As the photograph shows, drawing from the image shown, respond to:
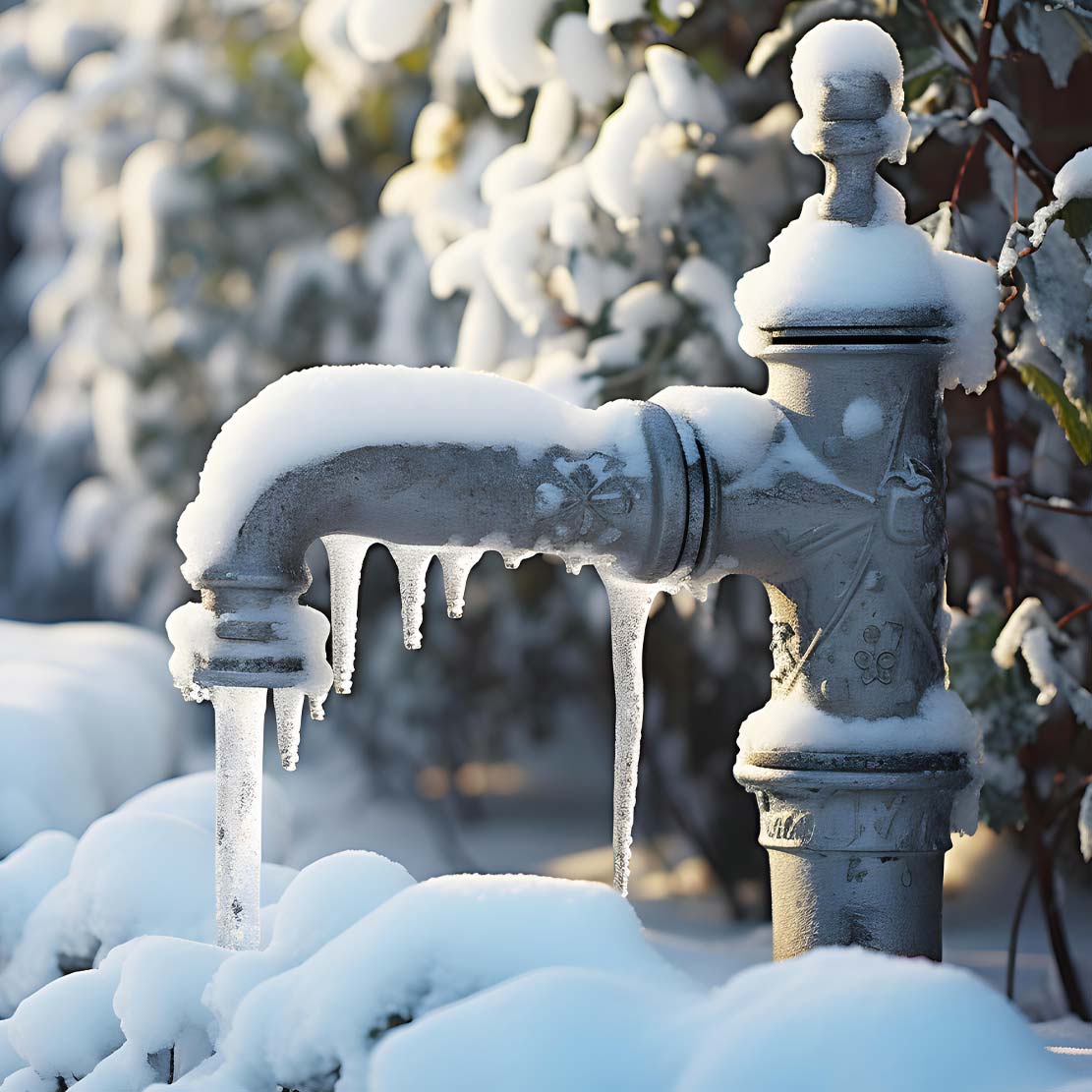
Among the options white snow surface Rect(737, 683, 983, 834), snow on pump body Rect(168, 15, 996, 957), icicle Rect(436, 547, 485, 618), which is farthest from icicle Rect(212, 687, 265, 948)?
white snow surface Rect(737, 683, 983, 834)

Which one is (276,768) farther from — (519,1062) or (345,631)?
(519,1062)

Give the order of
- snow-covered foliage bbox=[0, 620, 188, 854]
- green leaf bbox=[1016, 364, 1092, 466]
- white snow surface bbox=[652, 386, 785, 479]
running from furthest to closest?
snow-covered foliage bbox=[0, 620, 188, 854]
green leaf bbox=[1016, 364, 1092, 466]
white snow surface bbox=[652, 386, 785, 479]

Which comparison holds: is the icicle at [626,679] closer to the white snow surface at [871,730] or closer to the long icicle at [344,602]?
the white snow surface at [871,730]

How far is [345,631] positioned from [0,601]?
6.11 metres

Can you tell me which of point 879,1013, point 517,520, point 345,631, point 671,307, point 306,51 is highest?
point 306,51

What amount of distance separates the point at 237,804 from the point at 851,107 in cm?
94

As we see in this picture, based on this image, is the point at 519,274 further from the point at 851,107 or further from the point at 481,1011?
the point at 481,1011

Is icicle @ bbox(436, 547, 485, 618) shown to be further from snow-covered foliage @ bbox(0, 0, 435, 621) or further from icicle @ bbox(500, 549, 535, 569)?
snow-covered foliage @ bbox(0, 0, 435, 621)

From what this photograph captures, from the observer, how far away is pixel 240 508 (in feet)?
5.24

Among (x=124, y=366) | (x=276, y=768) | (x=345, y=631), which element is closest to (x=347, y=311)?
(x=124, y=366)

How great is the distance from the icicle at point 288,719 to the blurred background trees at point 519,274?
34.9 inches

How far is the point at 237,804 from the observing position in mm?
1662

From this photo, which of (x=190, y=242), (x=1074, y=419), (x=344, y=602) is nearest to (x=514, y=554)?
(x=344, y=602)

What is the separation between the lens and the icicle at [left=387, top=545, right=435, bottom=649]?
5.70 feet
